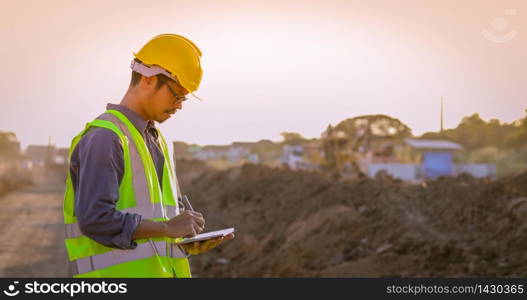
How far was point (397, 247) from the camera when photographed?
1070 cm

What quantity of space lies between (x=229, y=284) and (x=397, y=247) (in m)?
7.33

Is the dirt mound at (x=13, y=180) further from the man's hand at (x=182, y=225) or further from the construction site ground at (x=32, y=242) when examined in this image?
the man's hand at (x=182, y=225)

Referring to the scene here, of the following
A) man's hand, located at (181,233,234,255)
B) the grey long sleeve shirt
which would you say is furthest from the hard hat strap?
man's hand, located at (181,233,234,255)

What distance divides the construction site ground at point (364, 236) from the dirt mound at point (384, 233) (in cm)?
2

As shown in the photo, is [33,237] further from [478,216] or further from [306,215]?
[478,216]

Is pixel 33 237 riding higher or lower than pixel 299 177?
lower

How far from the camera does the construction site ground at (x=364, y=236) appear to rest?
997 cm

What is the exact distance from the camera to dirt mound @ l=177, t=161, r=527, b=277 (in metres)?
9.89

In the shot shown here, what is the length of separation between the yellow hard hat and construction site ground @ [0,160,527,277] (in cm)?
740

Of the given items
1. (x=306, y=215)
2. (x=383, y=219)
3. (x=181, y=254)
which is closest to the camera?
(x=181, y=254)

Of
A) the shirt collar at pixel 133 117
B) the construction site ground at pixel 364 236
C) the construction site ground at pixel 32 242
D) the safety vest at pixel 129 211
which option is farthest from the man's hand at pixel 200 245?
the construction site ground at pixel 32 242

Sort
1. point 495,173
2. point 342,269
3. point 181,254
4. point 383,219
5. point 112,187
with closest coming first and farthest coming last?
point 112,187 < point 181,254 < point 342,269 < point 383,219 < point 495,173

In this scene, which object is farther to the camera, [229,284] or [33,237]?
[33,237]

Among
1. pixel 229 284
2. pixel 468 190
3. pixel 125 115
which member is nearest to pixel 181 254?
pixel 125 115
